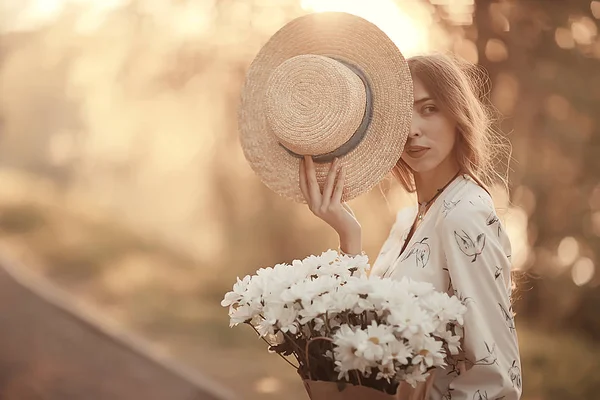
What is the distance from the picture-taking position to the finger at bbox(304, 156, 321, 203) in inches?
55.7

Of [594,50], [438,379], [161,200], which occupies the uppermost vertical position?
[594,50]

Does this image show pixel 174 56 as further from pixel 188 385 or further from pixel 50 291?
pixel 188 385

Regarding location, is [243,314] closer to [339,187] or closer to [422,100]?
[339,187]

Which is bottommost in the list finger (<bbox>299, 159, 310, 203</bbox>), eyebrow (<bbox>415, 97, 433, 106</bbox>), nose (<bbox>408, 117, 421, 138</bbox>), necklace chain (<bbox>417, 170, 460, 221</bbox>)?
necklace chain (<bbox>417, 170, 460, 221</bbox>)

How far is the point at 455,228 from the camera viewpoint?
1.27 m

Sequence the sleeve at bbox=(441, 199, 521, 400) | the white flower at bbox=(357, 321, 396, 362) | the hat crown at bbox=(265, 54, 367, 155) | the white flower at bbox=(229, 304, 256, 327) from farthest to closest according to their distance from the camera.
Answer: the hat crown at bbox=(265, 54, 367, 155) → the sleeve at bbox=(441, 199, 521, 400) → the white flower at bbox=(229, 304, 256, 327) → the white flower at bbox=(357, 321, 396, 362)

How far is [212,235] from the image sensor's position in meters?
2.96

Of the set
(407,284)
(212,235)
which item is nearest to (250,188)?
(212,235)

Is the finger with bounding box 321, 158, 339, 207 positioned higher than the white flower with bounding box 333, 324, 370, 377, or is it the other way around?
the finger with bounding box 321, 158, 339, 207

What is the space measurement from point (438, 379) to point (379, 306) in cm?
39

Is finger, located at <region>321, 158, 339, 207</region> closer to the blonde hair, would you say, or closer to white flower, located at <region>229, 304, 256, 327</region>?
the blonde hair

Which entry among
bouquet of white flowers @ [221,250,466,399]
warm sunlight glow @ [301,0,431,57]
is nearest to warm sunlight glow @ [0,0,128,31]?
warm sunlight glow @ [301,0,431,57]

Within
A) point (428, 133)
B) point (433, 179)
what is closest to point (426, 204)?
point (433, 179)

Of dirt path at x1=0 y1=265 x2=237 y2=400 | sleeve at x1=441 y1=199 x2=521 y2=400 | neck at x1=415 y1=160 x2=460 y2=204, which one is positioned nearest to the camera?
sleeve at x1=441 y1=199 x2=521 y2=400
